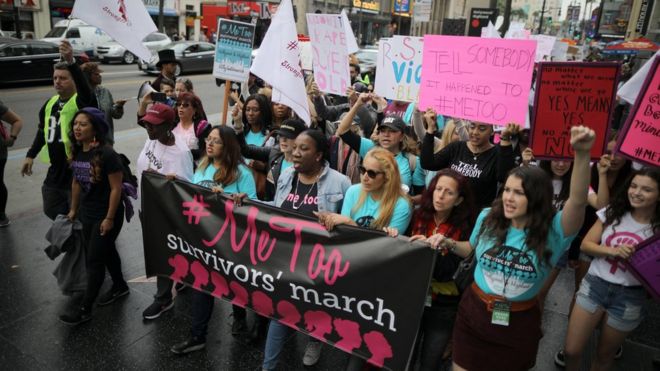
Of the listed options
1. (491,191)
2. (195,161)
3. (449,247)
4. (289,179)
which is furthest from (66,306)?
(491,191)

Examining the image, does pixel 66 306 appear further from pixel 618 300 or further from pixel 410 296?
pixel 618 300

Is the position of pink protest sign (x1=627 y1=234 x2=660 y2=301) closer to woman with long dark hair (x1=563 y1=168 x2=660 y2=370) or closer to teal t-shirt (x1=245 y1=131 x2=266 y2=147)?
woman with long dark hair (x1=563 y1=168 x2=660 y2=370)

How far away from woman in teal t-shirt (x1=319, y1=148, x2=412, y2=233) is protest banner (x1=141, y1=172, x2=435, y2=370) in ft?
0.62

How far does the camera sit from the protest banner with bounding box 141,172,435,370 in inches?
106

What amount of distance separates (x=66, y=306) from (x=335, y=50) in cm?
326

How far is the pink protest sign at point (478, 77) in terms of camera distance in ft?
11.3

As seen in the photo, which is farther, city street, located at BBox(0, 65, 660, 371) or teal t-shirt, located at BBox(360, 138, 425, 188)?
teal t-shirt, located at BBox(360, 138, 425, 188)

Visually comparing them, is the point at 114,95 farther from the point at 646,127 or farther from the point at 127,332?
the point at 646,127

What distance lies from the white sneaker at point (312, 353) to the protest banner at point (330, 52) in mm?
2286

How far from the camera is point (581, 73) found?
2.96 metres

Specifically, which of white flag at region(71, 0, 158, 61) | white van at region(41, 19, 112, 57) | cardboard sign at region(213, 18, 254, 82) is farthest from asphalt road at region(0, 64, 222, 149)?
cardboard sign at region(213, 18, 254, 82)

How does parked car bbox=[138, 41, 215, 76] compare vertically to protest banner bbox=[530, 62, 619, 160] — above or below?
below

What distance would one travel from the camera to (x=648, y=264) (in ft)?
8.69

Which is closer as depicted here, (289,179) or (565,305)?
(289,179)
